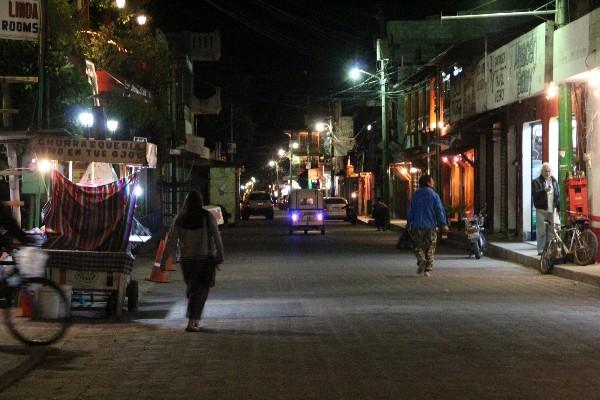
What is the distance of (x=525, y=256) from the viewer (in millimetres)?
21562

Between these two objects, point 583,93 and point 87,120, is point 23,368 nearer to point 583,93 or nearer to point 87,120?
point 87,120

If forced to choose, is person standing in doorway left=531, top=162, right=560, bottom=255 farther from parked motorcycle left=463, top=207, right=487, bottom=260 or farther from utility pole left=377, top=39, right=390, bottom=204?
utility pole left=377, top=39, right=390, bottom=204

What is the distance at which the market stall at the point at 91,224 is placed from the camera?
12594 mm

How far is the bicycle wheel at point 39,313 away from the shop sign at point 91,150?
2.13 meters

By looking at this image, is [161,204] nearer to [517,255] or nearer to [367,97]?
[517,255]

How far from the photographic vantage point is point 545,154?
24922 mm

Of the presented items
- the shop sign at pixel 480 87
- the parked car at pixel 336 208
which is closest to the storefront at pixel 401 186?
the parked car at pixel 336 208

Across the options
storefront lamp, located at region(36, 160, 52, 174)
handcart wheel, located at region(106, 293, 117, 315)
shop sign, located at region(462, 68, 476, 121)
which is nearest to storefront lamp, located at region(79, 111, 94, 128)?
storefront lamp, located at region(36, 160, 52, 174)

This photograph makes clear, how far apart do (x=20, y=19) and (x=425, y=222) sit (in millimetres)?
8900

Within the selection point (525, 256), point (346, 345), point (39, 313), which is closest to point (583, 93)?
point (525, 256)

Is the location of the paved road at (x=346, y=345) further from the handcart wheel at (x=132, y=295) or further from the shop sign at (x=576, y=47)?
the shop sign at (x=576, y=47)

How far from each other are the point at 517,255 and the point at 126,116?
9.74 m

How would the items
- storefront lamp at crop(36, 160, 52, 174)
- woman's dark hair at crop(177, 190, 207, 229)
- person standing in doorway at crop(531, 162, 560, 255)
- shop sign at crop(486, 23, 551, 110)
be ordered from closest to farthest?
woman's dark hair at crop(177, 190, 207, 229), storefront lamp at crop(36, 160, 52, 174), person standing in doorway at crop(531, 162, 560, 255), shop sign at crop(486, 23, 551, 110)

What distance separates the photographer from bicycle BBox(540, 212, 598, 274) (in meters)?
18.7
